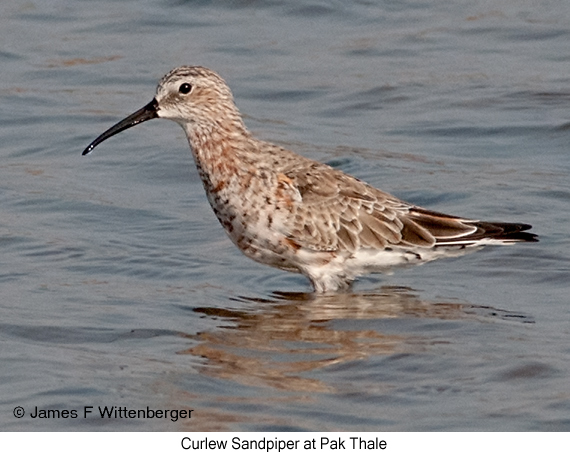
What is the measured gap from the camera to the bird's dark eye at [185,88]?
10555 mm

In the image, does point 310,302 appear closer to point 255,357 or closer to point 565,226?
point 255,357

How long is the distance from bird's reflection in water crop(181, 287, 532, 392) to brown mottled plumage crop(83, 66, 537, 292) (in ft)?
1.01

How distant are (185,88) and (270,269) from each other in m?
1.66

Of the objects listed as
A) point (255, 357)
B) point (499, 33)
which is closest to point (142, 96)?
point (499, 33)

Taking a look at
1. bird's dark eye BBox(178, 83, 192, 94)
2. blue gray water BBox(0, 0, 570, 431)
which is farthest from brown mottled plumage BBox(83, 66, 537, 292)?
blue gray water BBox(0, 0, 570, 431)

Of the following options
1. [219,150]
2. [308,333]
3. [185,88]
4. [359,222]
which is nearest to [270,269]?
[359,222]

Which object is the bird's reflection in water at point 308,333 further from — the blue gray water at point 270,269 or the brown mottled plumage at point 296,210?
the brown mottled plumage at point 296,210

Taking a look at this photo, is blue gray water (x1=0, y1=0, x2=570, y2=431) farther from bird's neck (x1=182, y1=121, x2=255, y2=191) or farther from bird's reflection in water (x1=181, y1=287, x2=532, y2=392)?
bird's neck (x1=182, y1=121, x2=255, y2=191)

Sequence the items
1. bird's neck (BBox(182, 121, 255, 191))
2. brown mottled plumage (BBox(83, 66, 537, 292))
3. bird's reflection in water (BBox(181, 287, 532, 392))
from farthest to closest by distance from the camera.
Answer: bird's neck (BBox(182, 121, 255, 191))
brown mottled plumage (BBox(83, 66, 537, 292))
bird's reflection in water (BBox(181, 287, 532, 392))

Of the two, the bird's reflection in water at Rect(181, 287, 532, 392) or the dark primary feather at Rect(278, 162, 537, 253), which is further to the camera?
the dark primary feather at Rect(278, 162, 537, 253)

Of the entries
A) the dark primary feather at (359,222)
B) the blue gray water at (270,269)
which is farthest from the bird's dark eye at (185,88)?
the blue gray water at (270,269)

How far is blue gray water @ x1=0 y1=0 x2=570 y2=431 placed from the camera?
808cm

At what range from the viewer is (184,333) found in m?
9.28

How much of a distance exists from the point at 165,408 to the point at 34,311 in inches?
83.8
